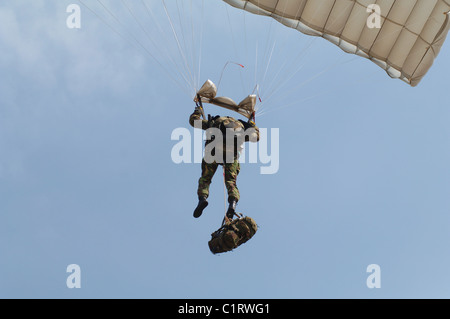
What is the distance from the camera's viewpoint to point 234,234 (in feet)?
29.7

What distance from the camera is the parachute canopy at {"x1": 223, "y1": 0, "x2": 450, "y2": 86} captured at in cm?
1142

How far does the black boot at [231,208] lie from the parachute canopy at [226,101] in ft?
6.18

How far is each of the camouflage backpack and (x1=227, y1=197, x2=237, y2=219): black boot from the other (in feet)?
1.29

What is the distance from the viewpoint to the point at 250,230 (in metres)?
9.10

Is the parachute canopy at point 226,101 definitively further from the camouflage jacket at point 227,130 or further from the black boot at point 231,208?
the black boot at point 231,208

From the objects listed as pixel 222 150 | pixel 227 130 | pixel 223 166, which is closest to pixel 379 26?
pixel 227 130

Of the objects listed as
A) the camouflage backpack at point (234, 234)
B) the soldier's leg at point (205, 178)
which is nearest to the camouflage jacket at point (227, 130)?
the soldier's leg at point (205, 178)

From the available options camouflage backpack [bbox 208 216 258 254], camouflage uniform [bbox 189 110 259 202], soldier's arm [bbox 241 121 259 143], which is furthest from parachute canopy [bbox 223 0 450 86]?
camouflage backpack [bbox 208 216 258 254]

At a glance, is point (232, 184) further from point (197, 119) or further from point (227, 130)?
point (197, 119)
